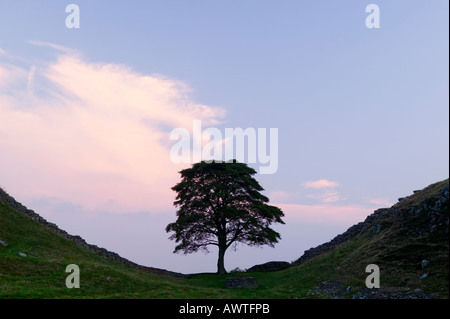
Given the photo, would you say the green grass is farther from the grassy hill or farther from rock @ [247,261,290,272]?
rock @ [247,261,290,272]

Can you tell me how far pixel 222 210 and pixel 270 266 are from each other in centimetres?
1412

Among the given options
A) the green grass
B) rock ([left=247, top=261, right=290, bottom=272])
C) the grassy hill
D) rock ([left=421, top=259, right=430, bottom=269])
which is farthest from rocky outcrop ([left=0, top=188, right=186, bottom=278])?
rock ([left=421, top=259, right=430, bottom=269])

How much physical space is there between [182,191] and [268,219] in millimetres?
11883

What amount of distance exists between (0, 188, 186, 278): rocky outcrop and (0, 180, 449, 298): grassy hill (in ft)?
23.0

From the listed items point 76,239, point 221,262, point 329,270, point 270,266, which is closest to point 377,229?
point 329,270

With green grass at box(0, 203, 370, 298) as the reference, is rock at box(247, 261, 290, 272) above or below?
below

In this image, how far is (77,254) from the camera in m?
38.9

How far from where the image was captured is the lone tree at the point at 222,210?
4556 cm

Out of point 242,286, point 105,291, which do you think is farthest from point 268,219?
point 105,291

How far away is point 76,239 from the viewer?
156ft

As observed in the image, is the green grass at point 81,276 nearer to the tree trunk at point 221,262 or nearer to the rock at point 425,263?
the tree trunk at point 221,262

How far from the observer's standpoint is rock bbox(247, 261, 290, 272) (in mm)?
52678
